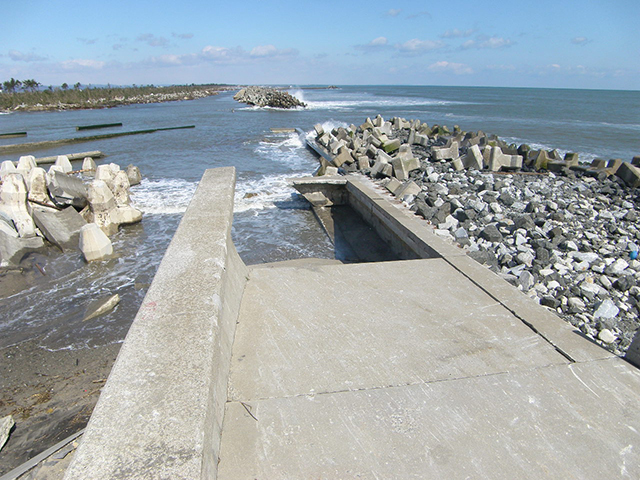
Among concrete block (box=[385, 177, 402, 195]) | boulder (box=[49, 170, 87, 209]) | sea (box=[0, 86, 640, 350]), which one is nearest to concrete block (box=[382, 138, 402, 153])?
sea (box=[0, 86, 640, 350])

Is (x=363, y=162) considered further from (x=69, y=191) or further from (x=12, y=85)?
(x=12, y=85)

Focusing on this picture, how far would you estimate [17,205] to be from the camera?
776cm

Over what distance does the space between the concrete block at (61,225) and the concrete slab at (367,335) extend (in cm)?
573

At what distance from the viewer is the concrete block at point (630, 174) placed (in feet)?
26.0

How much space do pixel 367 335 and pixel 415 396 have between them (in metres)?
0.58

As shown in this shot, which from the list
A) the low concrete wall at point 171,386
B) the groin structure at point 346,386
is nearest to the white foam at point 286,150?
the groin structure at point 346,386

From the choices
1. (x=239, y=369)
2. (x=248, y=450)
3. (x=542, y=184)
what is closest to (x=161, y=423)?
(x=248, y=450)

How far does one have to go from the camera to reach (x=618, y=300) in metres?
3.89

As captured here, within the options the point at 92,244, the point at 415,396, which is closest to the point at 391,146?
the point at 92,244

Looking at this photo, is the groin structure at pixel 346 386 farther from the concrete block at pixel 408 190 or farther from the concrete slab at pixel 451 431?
the concrete block at pixel 408 190

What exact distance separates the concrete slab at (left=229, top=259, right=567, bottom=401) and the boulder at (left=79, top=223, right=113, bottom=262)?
464cm

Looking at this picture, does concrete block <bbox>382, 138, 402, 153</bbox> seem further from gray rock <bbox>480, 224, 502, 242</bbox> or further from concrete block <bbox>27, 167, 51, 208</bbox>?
concrete block <bbox>27, 167, 51, 208</bbox>

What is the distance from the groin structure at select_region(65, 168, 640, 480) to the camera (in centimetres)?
152

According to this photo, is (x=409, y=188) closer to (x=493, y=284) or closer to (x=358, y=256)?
(x=358, y=256)
